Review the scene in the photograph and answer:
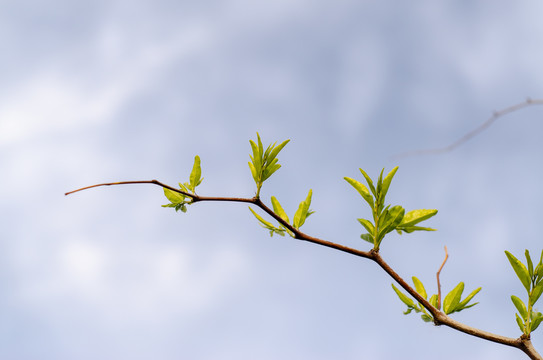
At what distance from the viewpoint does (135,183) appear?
1698mm

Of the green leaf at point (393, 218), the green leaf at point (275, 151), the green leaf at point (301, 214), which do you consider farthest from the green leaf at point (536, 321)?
the green leaf at point (275, 151)

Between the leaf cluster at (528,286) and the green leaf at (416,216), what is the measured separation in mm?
323

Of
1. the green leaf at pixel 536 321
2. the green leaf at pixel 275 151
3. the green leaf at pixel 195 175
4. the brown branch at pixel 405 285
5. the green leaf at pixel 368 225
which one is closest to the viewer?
the brown branch at pixel 405 285

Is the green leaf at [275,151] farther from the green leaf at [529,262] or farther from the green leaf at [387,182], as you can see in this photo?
the green leaf at [529,262]

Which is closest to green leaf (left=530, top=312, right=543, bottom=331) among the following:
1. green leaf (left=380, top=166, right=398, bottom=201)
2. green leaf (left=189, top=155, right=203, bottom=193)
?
green leaf (left=380, top=166, right=398, bottom=201)

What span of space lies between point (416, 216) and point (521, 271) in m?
0.43

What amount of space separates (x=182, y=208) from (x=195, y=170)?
19 centimetres

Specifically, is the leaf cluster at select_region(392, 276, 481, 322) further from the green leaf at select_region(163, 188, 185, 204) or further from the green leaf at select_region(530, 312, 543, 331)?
the green leaf at select_region(163, 188, 185, 204)

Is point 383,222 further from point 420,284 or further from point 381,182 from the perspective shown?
point 420,284

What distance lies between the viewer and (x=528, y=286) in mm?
1856

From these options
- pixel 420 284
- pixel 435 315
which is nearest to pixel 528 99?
pixel 420 284

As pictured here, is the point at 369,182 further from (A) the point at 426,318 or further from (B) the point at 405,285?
(A) the point at 426,318

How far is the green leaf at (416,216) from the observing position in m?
1.91

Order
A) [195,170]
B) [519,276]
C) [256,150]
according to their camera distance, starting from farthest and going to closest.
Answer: [195,170] → [256,150] → [519,276]
